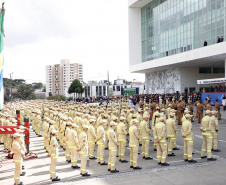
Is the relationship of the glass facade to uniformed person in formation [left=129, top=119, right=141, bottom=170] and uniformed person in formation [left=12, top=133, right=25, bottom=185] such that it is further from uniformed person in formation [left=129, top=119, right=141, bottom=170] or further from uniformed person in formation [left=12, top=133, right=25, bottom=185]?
uniformed person in formation [left=12, top=133, right=25, bottom=185]

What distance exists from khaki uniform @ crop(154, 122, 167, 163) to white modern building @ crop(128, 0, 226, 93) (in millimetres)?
22125

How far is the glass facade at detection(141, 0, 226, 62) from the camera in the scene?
32.1 m

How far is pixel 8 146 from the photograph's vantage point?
516 inches

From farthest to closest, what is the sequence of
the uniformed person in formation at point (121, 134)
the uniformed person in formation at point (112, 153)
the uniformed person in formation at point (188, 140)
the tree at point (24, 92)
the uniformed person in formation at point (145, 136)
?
the tree at point (24, 92), the uniformed person in formation at point (145, 136), the uniformed person in formation at point (121, 134), the uniformed person in formation at point (188, 140), the uniformed person in formation at point (112, 153)

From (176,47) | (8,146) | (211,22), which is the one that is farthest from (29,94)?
(8,146)

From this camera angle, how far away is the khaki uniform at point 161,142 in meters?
9.54

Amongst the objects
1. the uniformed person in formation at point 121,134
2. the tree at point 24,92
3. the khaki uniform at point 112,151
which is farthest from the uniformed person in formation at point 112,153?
the tree at point 24,92

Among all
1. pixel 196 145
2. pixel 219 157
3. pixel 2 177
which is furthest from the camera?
pixel 196 145

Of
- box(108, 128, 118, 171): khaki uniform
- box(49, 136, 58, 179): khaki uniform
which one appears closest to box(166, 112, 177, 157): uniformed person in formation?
box(108, 128, 118, 171): khaki uniform

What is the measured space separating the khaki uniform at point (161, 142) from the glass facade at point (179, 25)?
25.3m

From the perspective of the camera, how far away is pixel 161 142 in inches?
376

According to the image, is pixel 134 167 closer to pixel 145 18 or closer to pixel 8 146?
pixel 8 146

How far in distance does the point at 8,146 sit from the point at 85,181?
6.66 m

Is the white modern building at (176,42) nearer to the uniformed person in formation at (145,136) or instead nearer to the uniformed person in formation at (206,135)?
the uniformed person in formation at (206,135)
